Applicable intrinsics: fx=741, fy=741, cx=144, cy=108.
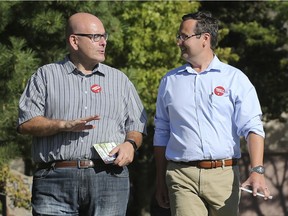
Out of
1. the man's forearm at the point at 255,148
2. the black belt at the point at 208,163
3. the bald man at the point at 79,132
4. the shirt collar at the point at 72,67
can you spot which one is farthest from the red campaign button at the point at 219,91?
the shirt collar at the point at 72,67

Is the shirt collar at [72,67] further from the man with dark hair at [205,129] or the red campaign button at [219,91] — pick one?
the red campaign button at [219,91]

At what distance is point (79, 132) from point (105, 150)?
20 cm

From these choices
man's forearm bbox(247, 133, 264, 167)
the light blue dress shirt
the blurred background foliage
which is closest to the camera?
man's forearm bbox(247, 133, 264, 167)

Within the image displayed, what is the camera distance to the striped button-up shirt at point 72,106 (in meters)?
4.63

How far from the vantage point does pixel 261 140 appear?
4.68m

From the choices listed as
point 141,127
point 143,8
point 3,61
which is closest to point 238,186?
point 141,127

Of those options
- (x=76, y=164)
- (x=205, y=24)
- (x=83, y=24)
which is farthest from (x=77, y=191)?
(x=205, y=24)

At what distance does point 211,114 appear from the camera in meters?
4.73

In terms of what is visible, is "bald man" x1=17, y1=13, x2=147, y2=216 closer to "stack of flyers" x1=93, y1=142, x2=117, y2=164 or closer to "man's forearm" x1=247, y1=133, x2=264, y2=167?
"stack of flyers" x1=93, y1=142, x2=117, y2=164

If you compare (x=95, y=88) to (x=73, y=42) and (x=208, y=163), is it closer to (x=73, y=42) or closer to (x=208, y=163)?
(x=73, y=42)

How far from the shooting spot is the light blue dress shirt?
15.5 ft

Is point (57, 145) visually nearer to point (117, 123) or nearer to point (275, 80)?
point (117, 123)

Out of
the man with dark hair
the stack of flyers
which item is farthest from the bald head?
the stack of flyers

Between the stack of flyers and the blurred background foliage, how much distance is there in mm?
3509
